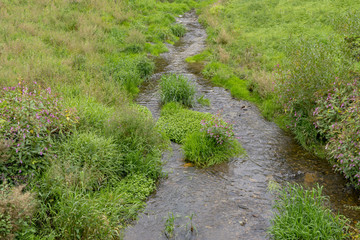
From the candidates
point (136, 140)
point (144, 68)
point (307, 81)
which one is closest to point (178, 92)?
point (144, 68)

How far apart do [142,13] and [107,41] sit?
9.05 meters

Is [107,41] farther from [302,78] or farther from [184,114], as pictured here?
[302,78]

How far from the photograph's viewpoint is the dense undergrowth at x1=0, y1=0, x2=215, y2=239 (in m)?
5.30

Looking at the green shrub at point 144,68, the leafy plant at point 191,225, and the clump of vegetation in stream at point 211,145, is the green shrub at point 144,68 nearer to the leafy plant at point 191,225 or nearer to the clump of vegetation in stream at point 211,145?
the clump of vegetation in stream at point 211,145

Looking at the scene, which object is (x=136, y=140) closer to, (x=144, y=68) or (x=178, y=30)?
(x=144, y=68)

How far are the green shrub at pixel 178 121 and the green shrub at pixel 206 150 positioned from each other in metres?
0.71

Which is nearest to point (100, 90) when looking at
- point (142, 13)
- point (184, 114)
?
point (184, 114)

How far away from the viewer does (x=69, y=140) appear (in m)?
7.08

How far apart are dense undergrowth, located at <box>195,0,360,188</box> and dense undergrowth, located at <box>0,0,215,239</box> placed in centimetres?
450

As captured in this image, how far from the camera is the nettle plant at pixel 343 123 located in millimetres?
6539

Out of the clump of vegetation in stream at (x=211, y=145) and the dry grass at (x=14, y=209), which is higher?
the dry grass at (x=14, y=209)

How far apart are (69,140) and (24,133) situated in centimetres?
127

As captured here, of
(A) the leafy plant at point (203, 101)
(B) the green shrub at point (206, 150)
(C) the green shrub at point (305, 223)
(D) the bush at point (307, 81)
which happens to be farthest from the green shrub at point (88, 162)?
(D) the bush at point (307, 81)

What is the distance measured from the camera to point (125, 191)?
6664 mm
